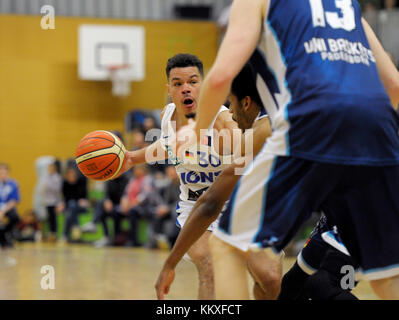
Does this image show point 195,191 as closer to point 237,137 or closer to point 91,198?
point 237,137

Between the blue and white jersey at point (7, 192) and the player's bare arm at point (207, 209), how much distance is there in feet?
37.2

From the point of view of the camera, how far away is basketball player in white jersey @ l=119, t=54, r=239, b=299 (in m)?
4.32

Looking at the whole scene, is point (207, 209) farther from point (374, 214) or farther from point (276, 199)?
point (374, 214)

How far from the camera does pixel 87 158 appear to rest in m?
4.08

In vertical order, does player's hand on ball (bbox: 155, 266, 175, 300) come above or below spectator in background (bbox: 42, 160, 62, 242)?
above

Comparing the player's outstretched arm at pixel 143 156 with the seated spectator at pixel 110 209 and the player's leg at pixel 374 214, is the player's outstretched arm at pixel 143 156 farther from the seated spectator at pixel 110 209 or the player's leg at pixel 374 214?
the seated spectator at pixel 110 209

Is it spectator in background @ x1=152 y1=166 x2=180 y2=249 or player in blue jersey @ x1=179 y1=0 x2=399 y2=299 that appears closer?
player in blue jersey @ x1=179 y1=0 x2=399 y2=299

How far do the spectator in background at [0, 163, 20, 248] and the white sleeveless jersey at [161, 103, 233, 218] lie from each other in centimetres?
943

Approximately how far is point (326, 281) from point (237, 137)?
3.79 ft

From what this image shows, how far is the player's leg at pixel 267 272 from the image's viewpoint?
151 inches

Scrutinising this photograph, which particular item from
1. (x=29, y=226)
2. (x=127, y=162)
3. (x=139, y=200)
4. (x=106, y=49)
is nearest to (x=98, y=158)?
(x=127, y=162)

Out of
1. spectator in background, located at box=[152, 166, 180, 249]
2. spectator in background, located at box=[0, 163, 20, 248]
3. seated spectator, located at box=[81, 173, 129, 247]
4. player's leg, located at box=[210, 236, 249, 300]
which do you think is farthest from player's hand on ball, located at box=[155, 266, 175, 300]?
spectator in background, located at box=[0, 163, 20, 248]

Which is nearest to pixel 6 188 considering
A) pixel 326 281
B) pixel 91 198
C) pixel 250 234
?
pixel 91 198

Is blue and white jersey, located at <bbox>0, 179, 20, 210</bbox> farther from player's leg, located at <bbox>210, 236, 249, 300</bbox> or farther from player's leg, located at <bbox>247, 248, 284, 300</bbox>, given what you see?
player's leg, located at <bbox>210, 236, 249, 300</bbox>
